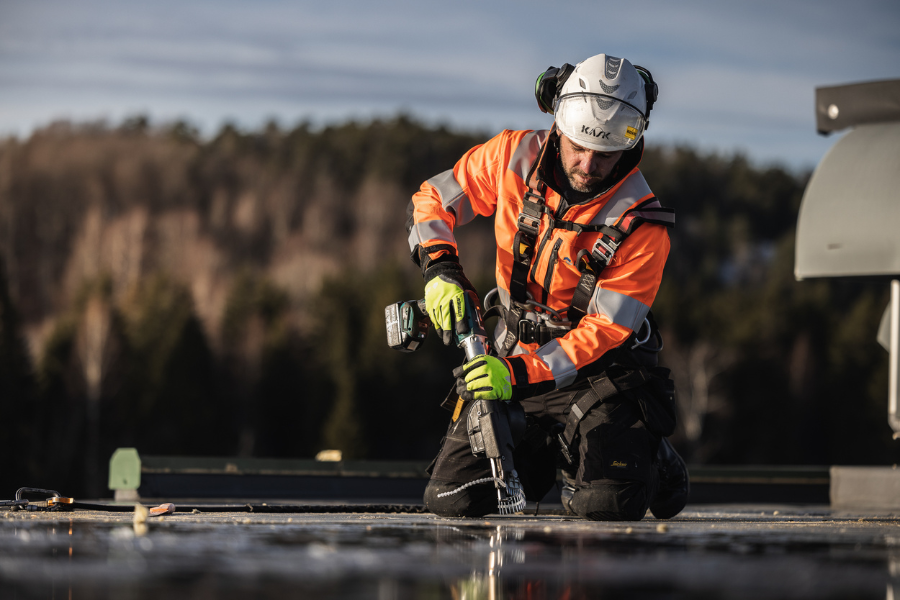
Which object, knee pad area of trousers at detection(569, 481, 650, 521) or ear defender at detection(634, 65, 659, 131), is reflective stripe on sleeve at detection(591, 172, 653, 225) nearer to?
ear defender at detection(634, 65, 659, 131)

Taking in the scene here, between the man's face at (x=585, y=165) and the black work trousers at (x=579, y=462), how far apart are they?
1.03 meters

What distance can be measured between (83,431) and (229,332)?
13.4 m

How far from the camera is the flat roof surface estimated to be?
266cm

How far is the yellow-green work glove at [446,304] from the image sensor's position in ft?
17.6

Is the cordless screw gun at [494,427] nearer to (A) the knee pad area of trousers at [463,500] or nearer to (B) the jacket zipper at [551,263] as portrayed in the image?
(A) the knee pad area of trousers at [463,500]

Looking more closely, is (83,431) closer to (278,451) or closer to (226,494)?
(278,451)

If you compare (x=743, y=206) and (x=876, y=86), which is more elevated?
(x=743, y=206)

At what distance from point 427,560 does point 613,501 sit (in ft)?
7.01

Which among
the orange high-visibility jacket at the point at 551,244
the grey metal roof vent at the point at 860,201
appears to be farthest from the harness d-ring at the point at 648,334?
the grey metal roof vent at the point at 860,201

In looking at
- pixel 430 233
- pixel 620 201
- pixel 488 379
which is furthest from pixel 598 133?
pixel 488 379

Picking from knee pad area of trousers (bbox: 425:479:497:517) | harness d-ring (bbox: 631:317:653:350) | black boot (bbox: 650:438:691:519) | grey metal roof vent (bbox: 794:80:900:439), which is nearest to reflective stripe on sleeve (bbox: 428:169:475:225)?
harness d-ring (bbox: 631:317:653:350)

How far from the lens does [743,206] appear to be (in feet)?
381

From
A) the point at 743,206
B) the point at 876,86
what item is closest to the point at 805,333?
the point at 743,206

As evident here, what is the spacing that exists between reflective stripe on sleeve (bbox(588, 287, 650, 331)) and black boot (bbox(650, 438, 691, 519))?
811 mm
